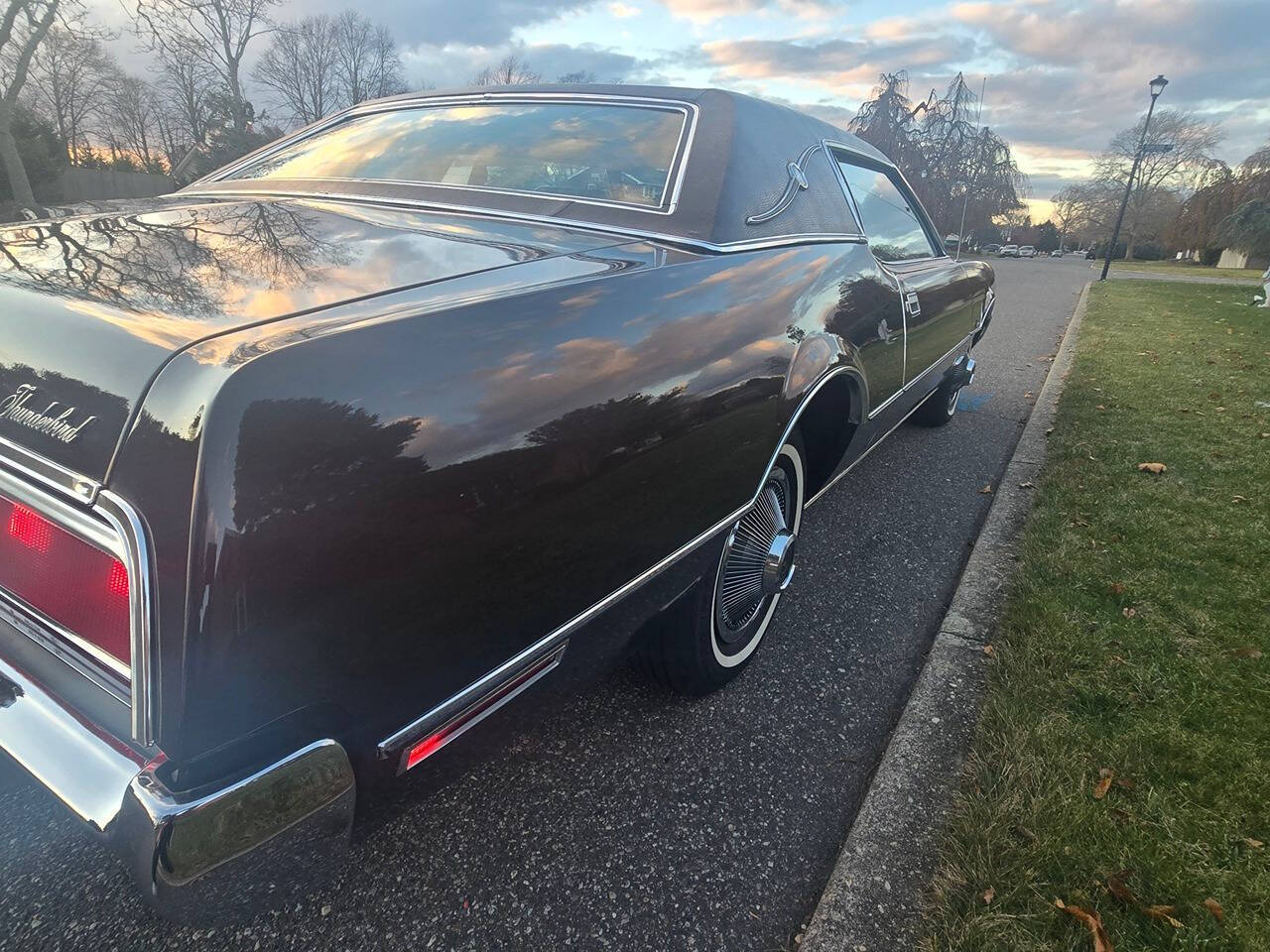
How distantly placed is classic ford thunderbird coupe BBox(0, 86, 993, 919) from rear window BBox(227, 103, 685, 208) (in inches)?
9.0

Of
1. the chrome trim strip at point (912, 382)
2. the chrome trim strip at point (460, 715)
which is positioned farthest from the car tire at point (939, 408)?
the chrome trim strip at point (460, 715)

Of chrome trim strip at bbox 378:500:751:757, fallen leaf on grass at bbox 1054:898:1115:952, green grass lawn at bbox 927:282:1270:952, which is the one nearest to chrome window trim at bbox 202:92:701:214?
chrome trim strip at bbox 378:500:751:757

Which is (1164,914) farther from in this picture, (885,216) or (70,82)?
(70,82)

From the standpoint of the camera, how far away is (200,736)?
94 centimetres

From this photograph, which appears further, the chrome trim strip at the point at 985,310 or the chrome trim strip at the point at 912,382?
the chrome trim strip at the point at 985,310

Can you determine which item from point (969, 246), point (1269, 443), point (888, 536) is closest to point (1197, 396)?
point (1269, 443)

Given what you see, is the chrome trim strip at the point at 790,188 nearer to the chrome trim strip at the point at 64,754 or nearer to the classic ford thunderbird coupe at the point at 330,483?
the classic ford thunderbird coupe at the point at 330,483

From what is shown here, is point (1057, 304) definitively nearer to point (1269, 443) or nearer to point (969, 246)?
point (1269, 443)

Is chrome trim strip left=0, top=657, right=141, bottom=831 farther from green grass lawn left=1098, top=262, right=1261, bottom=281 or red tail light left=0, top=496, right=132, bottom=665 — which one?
green grass lawn left=1098, top=262, right=1261, bottom=281

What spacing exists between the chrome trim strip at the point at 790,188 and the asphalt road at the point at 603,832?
138cm

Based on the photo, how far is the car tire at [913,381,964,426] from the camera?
4.74m

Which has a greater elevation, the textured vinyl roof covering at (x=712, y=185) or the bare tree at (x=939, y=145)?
the bare tree at (x=939, y=145)

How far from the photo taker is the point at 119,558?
0.96 meters

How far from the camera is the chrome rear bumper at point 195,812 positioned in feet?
3.03
